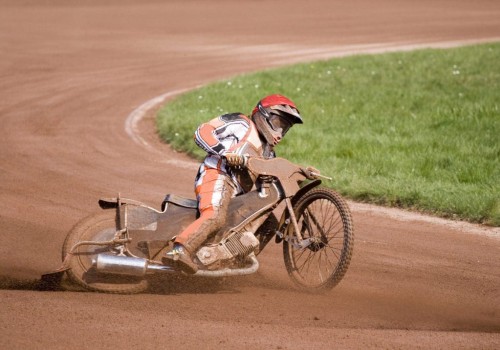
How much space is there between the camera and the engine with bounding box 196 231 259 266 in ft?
26.6

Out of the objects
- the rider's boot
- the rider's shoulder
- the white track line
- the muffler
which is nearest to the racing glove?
the rider's shoulder

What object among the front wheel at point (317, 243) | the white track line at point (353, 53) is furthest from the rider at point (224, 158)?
the white track line at point (353, 53)

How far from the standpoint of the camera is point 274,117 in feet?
27.4

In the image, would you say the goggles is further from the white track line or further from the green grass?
the green grass

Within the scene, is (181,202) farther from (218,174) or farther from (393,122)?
(393,122)

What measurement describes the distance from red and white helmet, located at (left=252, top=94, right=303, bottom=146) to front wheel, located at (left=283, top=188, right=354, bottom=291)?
0.62 meters

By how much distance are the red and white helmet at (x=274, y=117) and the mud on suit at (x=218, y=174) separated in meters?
0.08

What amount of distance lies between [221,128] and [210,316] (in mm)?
1723

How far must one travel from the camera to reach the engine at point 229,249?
8.09 meters

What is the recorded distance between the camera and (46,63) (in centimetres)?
2462

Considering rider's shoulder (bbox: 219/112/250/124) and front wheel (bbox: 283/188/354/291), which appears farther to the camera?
rider's shoulder (bbox: 219/112/250/124)

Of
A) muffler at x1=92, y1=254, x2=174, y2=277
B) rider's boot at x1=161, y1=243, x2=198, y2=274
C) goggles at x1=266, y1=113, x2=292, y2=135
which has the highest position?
goggles at x1=266, y1=113, x2=292, y2=135

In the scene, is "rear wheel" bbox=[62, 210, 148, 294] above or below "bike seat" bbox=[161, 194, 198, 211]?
below

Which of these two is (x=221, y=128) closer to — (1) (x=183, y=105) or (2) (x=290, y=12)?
(1) (x=183, y=105)
